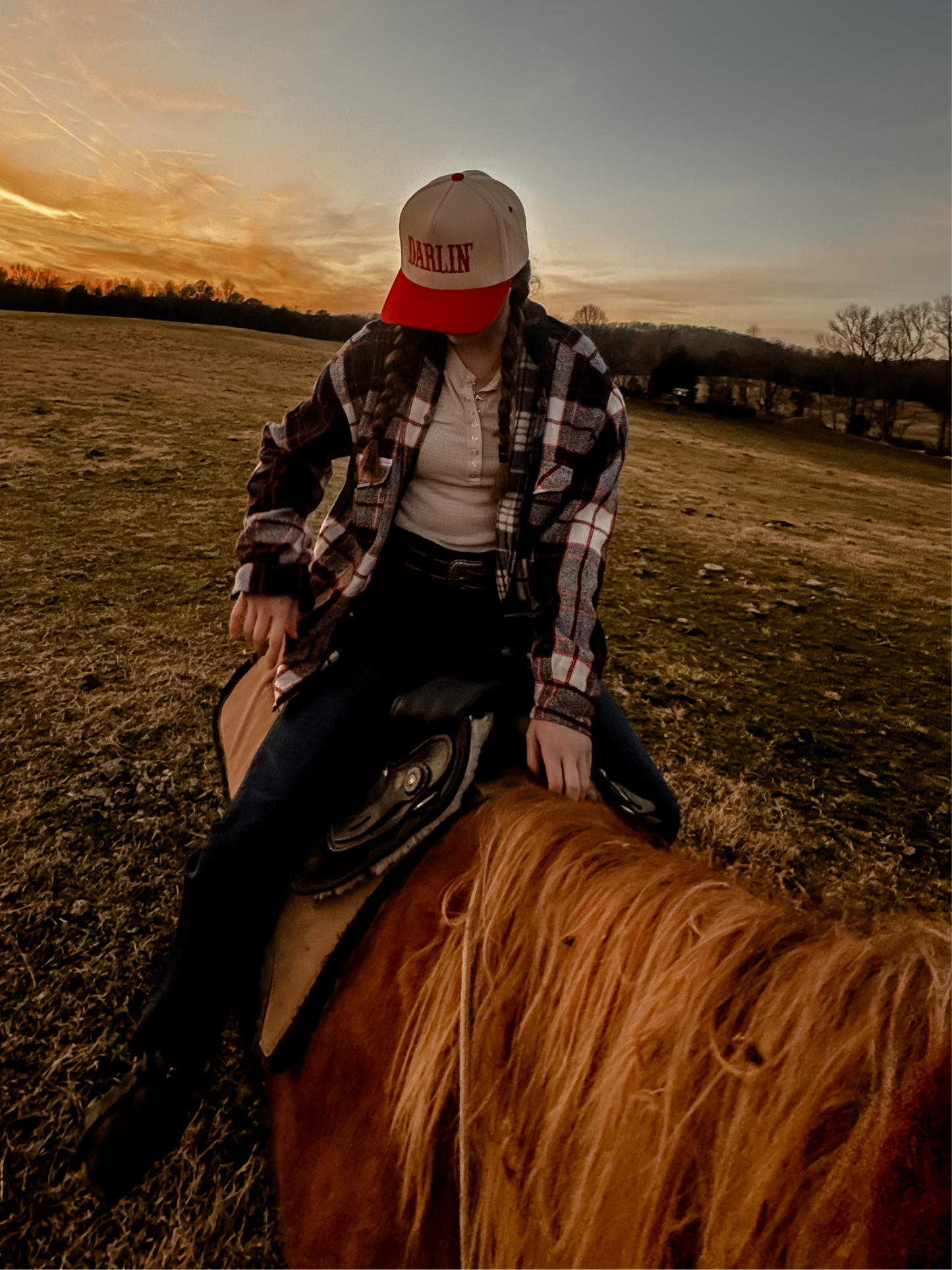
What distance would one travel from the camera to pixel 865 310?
3750 cm

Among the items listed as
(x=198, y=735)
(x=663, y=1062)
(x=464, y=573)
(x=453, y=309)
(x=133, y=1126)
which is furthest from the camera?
(x=198, y=735)

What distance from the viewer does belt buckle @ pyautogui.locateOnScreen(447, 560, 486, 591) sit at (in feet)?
4.62

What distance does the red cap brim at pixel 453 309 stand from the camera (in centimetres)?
116

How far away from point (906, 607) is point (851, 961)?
5.42 meters

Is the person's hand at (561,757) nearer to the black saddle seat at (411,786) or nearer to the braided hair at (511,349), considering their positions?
the black saddle seat at (411,786)

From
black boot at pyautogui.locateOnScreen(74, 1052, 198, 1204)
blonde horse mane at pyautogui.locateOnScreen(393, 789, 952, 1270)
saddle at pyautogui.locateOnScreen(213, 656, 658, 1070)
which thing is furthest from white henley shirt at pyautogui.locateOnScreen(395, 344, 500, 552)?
black boot at pyautogui.locateOnScreen(74, 1052, 198, 1204)

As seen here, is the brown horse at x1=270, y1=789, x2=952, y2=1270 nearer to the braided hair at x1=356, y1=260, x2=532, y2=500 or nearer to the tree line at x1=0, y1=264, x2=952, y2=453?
the braided hair at x1=356, y1=260, x2=532, y2=500

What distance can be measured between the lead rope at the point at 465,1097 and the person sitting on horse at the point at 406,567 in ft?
1.30

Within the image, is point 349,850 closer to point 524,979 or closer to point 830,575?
point 524,979

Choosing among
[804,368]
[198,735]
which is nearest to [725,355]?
[804,368]

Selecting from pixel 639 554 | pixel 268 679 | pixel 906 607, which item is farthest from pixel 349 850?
pixel 906 607

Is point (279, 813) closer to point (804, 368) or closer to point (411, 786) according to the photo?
point (411, 786)

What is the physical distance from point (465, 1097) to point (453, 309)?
3.98 ft

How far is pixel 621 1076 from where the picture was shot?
67 cm
